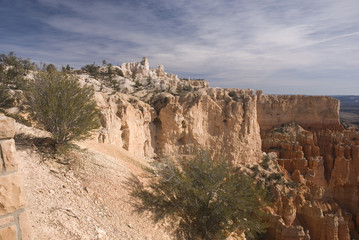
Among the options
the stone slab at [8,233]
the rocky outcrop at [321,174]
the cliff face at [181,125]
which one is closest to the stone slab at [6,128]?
the stone slab at [8,233]

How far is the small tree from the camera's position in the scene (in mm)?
7281

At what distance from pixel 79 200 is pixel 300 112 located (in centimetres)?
4716

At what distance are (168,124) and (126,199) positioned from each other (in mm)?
14016

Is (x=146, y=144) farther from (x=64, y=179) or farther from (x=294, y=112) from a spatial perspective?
(x=294, y=112)

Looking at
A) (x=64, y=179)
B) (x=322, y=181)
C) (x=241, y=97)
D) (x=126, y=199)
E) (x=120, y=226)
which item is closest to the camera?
(x=120, y=226)

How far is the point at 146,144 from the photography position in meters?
19.9

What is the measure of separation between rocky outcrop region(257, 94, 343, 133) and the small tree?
40.7 m

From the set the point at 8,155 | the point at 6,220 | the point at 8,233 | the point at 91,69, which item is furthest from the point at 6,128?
the point at 91,69

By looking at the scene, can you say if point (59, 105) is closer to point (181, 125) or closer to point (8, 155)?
point (8, 155)

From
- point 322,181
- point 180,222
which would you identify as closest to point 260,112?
point 322,181

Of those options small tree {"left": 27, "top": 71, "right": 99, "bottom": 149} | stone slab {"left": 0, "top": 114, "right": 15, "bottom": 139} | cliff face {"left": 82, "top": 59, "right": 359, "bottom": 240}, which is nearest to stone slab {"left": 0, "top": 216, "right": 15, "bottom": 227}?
stone slab {"left": 0, "top": 114, "right": 15, "bottom": 139}

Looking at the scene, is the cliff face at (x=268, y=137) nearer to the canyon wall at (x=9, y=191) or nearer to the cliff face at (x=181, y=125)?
the cliff face at (x=181, y=125)

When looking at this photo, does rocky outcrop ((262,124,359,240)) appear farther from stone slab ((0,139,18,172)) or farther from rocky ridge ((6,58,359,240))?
stone slab ((0,139,18,172))

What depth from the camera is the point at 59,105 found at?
24.2 ft
